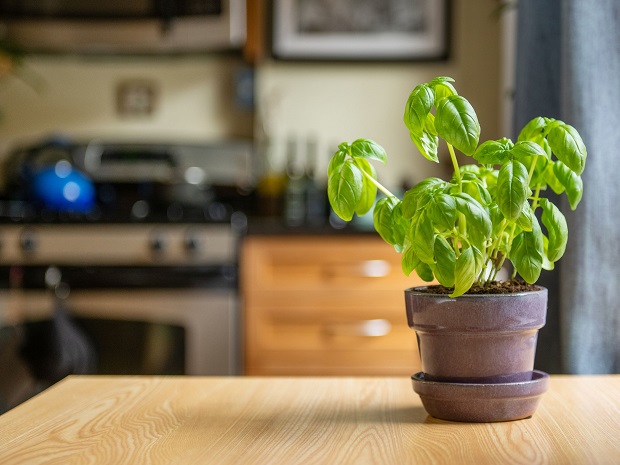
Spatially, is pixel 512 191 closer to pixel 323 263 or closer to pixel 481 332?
pixel 481 332

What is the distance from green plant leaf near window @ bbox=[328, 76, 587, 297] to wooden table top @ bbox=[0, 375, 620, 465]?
135 millimetres

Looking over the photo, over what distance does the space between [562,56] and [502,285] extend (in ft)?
2.40

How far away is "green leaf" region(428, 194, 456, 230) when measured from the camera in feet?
2.25

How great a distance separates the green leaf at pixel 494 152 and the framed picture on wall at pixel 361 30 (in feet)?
8.06

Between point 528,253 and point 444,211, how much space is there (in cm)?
11

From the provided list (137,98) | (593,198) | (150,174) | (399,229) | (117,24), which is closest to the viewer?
(399,229)

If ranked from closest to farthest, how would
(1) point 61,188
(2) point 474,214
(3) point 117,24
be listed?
1. (2) point 474,214
2. (1) point 61,188
3. (3) point 117,24

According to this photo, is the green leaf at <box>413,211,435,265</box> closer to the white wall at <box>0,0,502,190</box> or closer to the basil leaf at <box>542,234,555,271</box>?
the basil leaf at <box>542,234,555,271</box>

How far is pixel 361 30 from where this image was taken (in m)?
3.14

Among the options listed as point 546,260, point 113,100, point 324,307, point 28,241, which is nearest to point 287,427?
point 546,260

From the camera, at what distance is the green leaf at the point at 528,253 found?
29.5 inches

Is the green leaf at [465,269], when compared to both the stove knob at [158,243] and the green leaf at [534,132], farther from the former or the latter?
the stove knob at [158,243]

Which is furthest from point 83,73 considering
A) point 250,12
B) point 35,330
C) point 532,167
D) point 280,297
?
point 532,167

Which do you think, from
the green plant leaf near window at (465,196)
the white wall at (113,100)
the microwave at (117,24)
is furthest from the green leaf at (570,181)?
the white wall at (113,100)
